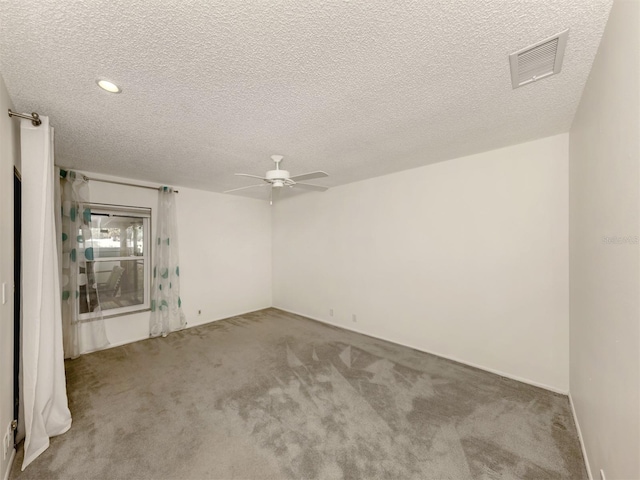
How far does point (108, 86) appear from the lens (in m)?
1.61

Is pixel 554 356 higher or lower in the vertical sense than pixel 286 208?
lower

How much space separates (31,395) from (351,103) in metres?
3.00

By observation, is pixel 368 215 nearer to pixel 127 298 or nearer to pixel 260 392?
pixel 260 392

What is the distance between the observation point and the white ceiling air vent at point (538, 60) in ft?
4.19

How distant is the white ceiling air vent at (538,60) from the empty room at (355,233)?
14mm

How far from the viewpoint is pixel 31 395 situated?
5.58ft

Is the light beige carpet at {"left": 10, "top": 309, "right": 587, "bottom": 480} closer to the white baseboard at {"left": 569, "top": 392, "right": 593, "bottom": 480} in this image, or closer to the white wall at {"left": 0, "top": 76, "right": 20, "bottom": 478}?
the white baseboard at {"left": 569, "top": 392, "right": 593, "bottom": 480}

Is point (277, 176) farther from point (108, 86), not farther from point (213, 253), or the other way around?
point (213, 253)

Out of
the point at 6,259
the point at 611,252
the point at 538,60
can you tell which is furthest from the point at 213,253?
the point at 611,252

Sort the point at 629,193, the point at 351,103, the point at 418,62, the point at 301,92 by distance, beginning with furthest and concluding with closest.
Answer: the point at 351,103 → the point at 301,92 → the point at 418,62 → the point at 629,193

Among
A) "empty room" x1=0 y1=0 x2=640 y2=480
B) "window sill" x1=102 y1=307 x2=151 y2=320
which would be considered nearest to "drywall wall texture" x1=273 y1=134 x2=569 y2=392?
"empty room" x1=0 y1=0 x2=640 y2=480

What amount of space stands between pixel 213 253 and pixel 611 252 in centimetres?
483

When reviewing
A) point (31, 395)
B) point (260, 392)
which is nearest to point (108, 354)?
point (31, 395)

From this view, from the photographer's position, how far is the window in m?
3.52
